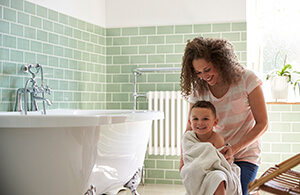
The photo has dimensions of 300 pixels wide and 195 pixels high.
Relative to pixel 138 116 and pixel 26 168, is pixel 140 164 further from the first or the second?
pixel 26 168

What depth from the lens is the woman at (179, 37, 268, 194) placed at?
2398mm

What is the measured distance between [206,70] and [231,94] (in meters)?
0.21

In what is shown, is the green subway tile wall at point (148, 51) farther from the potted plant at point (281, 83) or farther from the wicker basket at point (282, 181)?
the wicker basket at point (282, 181)

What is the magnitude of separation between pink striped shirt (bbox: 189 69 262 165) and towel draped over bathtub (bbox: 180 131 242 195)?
22 centimetres

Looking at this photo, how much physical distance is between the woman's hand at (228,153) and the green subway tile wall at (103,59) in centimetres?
175

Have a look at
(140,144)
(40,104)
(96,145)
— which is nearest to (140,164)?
(140,144)

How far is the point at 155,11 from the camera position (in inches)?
182

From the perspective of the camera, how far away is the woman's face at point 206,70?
241cm

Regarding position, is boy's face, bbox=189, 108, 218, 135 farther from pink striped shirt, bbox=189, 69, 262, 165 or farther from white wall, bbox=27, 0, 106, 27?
white wall, bbox=27, 0, 106, 27

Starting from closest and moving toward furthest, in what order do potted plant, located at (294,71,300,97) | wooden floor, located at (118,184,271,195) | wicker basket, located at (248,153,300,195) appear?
wicker basket, located at (248,153,300,195)
wooden floor, located at (118,184,271,195)
potted plant, located at (294,71,300,97)

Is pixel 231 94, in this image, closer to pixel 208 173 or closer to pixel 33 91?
pixel 208 173

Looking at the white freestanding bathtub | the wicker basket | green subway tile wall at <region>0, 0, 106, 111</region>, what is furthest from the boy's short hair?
green subway tile wall at <region>0, 0, 106, 111</region>

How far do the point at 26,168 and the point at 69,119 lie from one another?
0.40m

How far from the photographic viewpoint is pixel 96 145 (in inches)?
104
